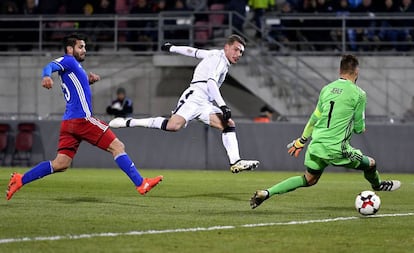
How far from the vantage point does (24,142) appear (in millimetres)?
27219

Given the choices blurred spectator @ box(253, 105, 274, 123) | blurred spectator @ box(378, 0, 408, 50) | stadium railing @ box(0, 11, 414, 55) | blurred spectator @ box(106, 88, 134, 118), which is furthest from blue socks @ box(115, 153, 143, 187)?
blurred spectator @ box(378, 0, 408, 50)

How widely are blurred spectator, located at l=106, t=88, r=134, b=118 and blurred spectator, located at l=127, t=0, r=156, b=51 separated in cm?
254

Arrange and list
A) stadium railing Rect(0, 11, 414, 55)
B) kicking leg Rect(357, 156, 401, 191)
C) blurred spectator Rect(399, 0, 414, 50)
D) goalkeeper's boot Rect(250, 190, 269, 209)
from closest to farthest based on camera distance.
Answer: goalkeeper's boot Rect(250, 190, 269, 209) → kicking leg Rect(357, 156, 401, 191) → stadium railing Rect(0, 11, 414, 55) → blurred spectator Rect(399, 0, 414, 50)

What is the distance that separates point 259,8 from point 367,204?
17.3m

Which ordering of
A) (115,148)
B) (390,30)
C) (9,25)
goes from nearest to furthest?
(115,148) < (390,30) < (9,25)

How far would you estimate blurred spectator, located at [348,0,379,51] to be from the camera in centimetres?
2830

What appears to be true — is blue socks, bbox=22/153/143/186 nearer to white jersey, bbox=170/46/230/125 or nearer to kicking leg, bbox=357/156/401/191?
white jersey, bbox=170/46/230/125

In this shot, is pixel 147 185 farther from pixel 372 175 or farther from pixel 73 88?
pixel 372 175

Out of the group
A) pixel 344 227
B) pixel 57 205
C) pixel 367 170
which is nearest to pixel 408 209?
pixel 367 170

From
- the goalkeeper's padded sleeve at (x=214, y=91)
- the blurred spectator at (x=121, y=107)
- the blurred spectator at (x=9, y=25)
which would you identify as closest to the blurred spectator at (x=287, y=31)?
the blurred spectator at (x=121, y=107)

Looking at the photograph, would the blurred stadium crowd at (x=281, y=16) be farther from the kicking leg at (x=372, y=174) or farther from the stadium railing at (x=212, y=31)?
the kicking leg at (x=372, y=174)

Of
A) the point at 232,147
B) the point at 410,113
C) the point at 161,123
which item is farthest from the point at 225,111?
the point at 410,113

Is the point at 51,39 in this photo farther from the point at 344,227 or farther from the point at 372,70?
the point at 344,227

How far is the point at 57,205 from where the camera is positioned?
1289 centimetres
